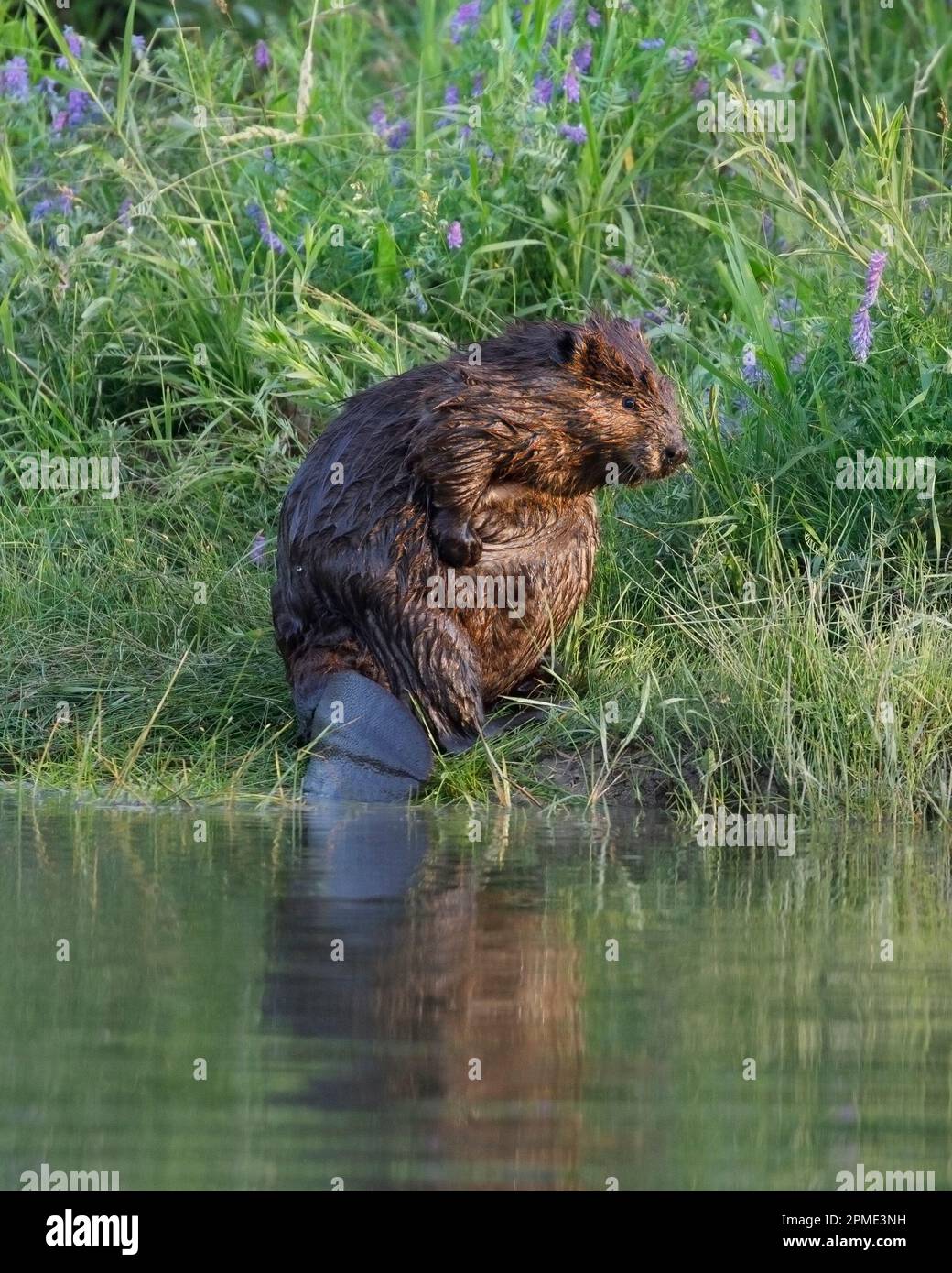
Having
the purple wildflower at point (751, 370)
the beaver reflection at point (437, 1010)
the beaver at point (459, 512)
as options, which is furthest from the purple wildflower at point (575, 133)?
the beaver reflection at point (437, 1010)

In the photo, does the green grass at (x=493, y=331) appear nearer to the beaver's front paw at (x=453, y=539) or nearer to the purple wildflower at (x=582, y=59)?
the purple wildflower at (x=582, y=59)

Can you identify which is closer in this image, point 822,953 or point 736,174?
point 822,953

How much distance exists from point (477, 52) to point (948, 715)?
143 inches

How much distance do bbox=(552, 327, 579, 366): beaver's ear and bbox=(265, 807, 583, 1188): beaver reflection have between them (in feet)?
5.28

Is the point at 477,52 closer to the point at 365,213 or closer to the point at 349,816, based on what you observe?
the point at 365,213

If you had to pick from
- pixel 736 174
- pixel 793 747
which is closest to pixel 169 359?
pixel 736 174

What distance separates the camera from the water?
2861 millimetres

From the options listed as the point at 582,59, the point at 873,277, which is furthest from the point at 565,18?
the point at 873,277

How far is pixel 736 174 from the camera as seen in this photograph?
7.97 m

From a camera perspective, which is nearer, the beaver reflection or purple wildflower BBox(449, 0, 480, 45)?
the beaver reflection

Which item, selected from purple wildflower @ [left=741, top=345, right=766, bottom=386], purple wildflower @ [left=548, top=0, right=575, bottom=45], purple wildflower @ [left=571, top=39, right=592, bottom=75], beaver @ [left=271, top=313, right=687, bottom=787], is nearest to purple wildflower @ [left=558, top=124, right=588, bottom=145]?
purple wildflower @ [left=571, top=39, right=592, bottom=75]

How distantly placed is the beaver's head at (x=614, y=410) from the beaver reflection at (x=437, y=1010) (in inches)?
57.1

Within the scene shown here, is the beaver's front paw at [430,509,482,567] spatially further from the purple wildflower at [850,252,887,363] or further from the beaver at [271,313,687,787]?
the purple wildflower at [850,252,887,363]

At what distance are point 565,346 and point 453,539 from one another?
2.02ft
